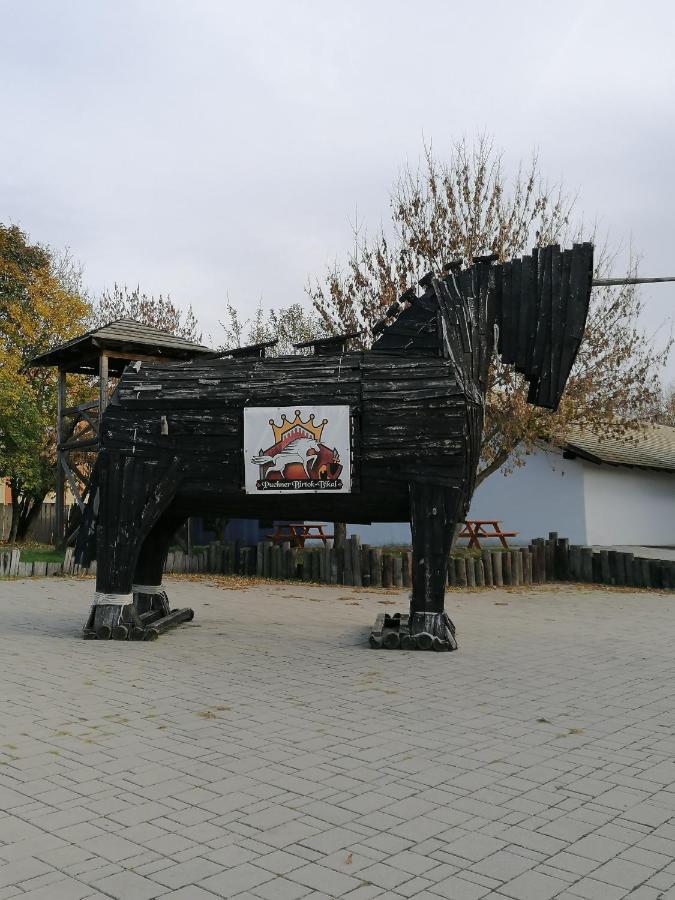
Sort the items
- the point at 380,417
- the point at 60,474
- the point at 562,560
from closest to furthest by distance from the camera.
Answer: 1. the point at 380,417
2. the point at 562,560
3. the point at 60,474

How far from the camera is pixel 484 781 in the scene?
4098 millimetres

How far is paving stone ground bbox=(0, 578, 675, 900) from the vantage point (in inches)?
121

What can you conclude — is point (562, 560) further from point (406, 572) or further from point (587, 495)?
point (587, 495)

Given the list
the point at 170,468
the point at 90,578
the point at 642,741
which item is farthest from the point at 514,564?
the point at 642,741

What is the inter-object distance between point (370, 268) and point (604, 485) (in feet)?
30.8

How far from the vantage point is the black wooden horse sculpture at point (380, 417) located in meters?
7.47

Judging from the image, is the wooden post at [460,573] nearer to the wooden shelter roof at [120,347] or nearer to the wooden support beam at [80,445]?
the wooden shelter roof at [120,347]

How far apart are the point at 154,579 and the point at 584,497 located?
14783 mm

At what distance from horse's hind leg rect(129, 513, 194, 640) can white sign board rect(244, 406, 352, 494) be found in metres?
1.31

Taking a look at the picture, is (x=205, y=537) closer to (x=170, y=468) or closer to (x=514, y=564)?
(x=514, y=564)

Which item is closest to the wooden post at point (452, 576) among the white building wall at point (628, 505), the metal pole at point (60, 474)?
the white building wall at point (628, 505)

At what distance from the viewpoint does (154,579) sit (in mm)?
9062

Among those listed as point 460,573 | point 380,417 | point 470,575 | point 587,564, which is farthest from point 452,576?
point 380,417

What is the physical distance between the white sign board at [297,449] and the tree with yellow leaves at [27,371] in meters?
15.0
